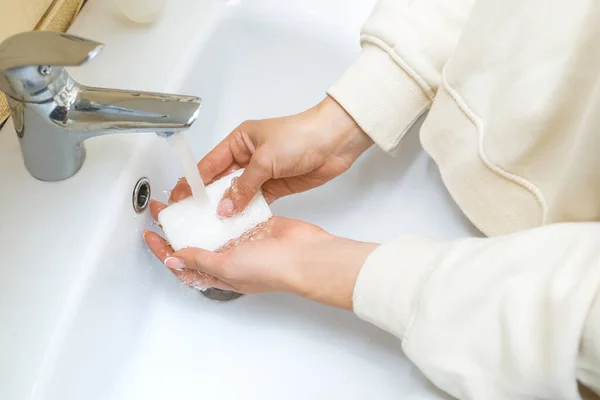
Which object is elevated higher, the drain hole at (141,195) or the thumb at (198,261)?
the drain hole at (141,195)

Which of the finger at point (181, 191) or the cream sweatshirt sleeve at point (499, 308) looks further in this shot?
the finger at point (181, 191)

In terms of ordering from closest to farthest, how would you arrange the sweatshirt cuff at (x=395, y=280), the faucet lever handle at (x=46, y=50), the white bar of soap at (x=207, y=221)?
the faucet lever handle at (x=46, y=50) → the sweatshirt cuff at (x=395, y=280) → the white bar of soap at (x=207, y=221)

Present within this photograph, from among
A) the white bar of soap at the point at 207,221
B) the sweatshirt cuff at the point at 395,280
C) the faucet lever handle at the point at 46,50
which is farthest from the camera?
the white bar of soap at the point at 207,221

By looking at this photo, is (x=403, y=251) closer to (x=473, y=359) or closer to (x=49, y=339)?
(x=473, y=359)

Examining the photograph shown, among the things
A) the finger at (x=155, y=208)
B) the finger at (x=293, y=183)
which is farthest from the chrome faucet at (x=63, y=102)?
the finger at (x=293, y=183)

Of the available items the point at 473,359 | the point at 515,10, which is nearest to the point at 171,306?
the point at 473,359

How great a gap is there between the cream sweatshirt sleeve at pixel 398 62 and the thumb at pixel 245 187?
0.10m

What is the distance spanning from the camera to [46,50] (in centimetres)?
→ 37

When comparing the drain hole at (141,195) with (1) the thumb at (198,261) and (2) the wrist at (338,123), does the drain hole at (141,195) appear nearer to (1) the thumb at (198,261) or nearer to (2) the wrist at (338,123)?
(1) the thumb at (198,261)

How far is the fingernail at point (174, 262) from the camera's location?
56cm

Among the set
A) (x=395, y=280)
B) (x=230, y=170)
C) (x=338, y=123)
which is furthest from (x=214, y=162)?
(x=395, y=280)

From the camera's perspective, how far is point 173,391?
0.58 metres

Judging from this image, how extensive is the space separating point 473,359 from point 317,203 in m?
0.32

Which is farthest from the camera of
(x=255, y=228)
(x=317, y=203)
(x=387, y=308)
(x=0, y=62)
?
(x=317, y=203)
